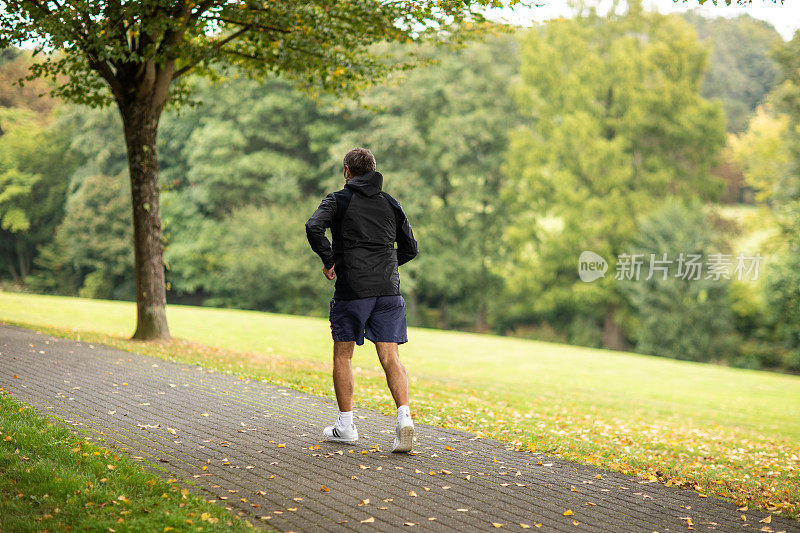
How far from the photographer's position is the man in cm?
574

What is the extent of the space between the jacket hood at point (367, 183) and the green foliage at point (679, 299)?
1196 inches

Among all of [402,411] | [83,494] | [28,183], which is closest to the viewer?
[83,494]

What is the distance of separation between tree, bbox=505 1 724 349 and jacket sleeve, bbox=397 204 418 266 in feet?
100

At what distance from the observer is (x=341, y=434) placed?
20.3 feet

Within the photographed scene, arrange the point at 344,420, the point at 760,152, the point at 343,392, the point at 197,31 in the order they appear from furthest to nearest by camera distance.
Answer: the point at 760,152 < the point at 197,31 < the point at 344,420 < the point at 343,392

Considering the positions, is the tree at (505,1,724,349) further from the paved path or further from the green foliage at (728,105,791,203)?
the paved path

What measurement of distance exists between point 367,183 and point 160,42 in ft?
26.5

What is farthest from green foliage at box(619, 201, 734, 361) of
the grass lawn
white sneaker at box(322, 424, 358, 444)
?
white sneaker at box(322, 424, 358, 444)

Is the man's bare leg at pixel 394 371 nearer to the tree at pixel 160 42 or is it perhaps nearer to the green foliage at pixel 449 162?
the tree at pixel 160 42

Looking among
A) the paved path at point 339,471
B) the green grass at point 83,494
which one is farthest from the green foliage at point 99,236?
the green grass at point 83,494

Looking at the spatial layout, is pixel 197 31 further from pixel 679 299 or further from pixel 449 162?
pixel 679 299

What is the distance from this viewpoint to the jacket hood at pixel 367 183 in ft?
19.1

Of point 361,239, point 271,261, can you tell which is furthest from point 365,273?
point 271,261

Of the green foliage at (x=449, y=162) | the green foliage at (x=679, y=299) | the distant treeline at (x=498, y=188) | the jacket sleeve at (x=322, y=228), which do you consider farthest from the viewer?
the green foliage at (x=449, y=162)
